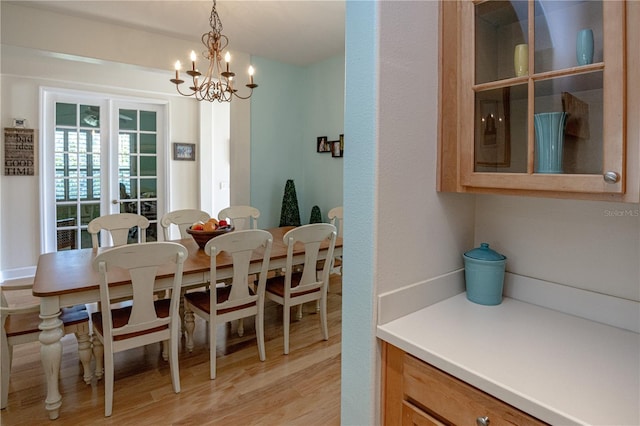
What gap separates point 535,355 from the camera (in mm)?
923

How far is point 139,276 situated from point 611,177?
6.54 feet

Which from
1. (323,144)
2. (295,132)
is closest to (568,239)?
(323,144)

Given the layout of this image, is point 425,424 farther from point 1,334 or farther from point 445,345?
point 1,334

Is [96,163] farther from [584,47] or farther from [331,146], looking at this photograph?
[584,47]

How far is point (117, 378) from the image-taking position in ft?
7.27

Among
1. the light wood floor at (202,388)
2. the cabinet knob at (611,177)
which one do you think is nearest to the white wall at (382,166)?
the cabinet knob at (611,177)

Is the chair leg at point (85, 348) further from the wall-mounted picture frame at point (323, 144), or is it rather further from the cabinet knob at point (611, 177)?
the wall-mounted picture frame at point (323, 144)

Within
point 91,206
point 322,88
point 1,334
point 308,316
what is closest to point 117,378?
point 1,334

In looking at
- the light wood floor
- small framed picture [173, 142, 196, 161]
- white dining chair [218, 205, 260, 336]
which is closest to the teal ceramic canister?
the light wood floor

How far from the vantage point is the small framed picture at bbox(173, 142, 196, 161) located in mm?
5188

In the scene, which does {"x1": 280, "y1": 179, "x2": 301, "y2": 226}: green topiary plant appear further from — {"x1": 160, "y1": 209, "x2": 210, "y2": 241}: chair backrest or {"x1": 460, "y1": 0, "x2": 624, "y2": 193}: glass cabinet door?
{"x1": 460, "y1": 0, "x2": 624, "y2": 193}: glass cabinet door

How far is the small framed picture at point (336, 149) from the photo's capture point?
14.0ft

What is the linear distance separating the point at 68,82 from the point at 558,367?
17.8 feet

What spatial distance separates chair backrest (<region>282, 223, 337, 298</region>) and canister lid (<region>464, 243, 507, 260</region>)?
1.32 metres
